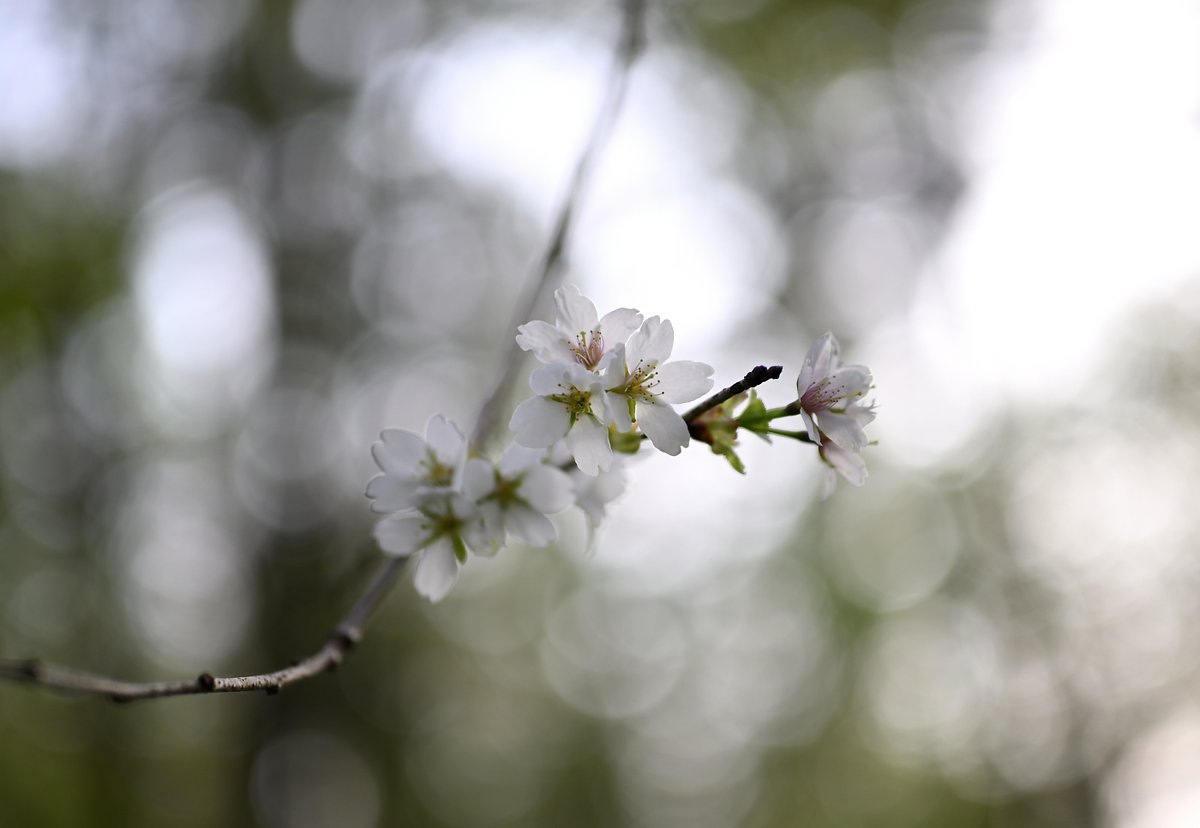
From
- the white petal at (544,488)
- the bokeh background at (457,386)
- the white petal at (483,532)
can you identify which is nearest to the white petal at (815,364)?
the white petal at (544,488)

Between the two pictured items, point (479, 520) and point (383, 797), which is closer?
point (479, 520)

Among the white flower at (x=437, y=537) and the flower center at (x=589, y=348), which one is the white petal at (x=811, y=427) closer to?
the flower center at (x=589, y=348)

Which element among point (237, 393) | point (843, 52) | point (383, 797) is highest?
point (843, 52)

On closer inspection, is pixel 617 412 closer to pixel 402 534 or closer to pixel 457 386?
pixel 402 534

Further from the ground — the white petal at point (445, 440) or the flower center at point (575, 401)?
the white petal at point (445, 440)

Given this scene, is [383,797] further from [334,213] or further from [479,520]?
[479,520]

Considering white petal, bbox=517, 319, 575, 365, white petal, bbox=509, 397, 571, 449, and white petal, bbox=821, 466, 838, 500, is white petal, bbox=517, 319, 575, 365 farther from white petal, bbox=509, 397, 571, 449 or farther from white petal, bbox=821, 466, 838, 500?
white petal, bbox=821, 466, 838, 500

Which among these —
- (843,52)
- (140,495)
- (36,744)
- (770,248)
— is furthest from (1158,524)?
(36,744)
